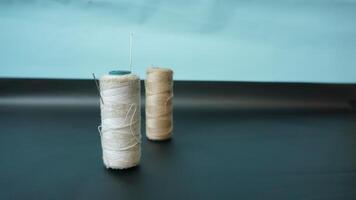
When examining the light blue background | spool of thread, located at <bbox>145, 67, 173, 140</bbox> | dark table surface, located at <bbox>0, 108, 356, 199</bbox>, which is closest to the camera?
dark table surface, located at <bbox>0, 108, 356, 199</bbox>

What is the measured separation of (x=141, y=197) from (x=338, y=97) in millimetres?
1258

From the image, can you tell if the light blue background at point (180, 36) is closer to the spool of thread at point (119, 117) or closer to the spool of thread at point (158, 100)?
the spool of thread at point (158, 100)

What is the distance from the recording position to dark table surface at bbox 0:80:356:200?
0.61 m

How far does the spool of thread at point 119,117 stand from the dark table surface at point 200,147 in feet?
0.14

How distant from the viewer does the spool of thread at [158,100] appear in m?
0.88

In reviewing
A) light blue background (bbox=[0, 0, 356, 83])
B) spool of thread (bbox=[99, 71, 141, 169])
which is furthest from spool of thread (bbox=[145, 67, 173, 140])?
light blue background (bbox=[0, 0, 356, 83])

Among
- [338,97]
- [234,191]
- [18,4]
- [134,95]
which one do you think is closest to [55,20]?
[18,4]

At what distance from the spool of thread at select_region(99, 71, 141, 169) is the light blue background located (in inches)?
28.1

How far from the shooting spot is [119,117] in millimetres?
669

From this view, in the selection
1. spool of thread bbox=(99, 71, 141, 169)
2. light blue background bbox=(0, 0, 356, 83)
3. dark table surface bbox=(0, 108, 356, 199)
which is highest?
light blue background bbox=(0, 0, 356, 83)

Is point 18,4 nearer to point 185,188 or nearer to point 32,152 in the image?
point 32,152

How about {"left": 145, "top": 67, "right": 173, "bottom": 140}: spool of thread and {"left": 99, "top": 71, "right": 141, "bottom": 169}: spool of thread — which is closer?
{"left": 99, "top": 71, "right": 141, "bottom": 169}: spool of thread

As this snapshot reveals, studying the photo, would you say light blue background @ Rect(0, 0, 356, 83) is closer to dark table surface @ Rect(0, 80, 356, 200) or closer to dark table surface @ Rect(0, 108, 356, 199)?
dark table surface @ Rect(0, 80, 356, 200)

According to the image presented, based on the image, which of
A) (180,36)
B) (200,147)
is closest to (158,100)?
(200,147)
